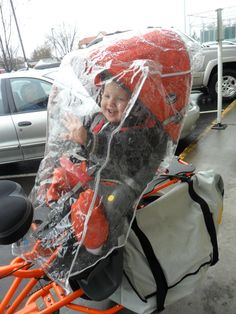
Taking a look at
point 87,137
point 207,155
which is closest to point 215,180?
point 87,137

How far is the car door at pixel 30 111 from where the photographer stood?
4.12m

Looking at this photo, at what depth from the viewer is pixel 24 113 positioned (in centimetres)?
416

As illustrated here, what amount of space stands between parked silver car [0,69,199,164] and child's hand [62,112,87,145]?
271 cm

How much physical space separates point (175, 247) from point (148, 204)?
239 millimetres

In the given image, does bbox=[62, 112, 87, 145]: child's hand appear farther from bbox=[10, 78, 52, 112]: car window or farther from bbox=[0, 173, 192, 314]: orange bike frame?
bbox=[10, 78, 52, 112]: car window

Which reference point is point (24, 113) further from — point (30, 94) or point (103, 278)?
point (103, 278)

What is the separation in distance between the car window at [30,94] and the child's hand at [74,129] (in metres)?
2.81

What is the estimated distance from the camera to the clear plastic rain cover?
4.29 feet

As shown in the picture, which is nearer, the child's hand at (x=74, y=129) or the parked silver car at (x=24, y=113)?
the child's hand at (x=74, y=129)

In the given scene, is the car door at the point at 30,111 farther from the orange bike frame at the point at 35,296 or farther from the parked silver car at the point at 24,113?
the orange bike frame at the point at 35,296

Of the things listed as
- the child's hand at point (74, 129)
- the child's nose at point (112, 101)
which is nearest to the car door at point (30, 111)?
the child's hand at point (74, 129)

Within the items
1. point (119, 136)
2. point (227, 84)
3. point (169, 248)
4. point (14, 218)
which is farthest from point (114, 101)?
point (227, 84)

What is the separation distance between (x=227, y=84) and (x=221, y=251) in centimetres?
548

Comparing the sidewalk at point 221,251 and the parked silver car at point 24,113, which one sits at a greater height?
the parked silver car at point 24,113
